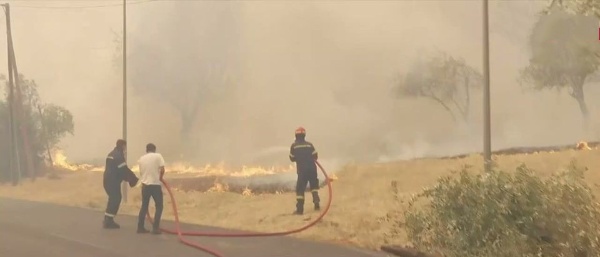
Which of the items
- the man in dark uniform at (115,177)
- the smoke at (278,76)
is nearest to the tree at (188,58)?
the smoke at (278,76)

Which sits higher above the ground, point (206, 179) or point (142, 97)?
point (142, 97)

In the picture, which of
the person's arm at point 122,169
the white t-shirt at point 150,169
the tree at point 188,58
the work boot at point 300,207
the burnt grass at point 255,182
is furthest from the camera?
the tree at point 188,58

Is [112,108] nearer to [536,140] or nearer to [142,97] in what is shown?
[142,97]

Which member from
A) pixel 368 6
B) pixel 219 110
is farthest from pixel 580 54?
pixel 219 110

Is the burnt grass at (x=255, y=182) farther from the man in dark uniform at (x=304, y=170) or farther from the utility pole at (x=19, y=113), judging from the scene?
the utility pole at (x=19, y=113)

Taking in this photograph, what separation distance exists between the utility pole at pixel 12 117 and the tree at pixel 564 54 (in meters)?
14.4

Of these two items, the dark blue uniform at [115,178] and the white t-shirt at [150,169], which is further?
the dark blue uniform at [115,178]

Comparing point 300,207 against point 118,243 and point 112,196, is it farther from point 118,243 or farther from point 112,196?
point 118,243

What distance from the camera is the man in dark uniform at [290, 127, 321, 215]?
12.4 metres

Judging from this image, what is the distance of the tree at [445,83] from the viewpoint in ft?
45.8

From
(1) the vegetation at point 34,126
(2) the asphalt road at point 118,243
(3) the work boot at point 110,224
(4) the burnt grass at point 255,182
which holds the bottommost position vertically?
(2) the asphalt road at point 118,243

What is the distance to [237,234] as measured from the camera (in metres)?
10.6

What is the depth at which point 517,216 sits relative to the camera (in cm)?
690

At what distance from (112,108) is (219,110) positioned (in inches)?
129
